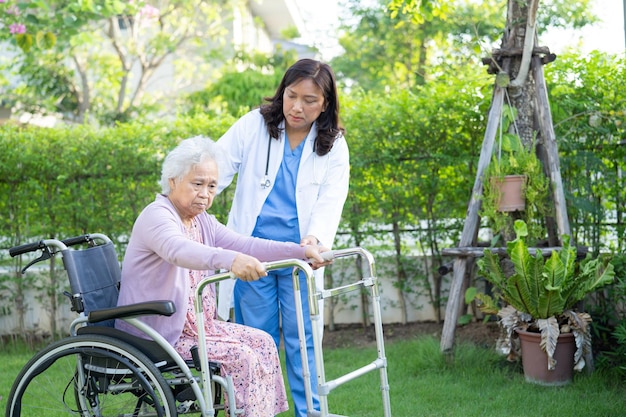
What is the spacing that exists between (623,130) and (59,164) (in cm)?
362

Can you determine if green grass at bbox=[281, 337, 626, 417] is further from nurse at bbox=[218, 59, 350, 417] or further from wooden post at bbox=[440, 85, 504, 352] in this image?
nurse at bbox=[218, 59, 350, 417]

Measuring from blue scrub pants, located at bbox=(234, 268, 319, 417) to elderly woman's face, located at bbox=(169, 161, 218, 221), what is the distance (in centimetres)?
59

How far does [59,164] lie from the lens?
523cm

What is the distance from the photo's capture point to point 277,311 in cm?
313

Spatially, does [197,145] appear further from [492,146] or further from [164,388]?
[492,146]

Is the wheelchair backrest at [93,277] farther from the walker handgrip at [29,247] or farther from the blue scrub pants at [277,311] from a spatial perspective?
the blue scrub pants at [277,311]

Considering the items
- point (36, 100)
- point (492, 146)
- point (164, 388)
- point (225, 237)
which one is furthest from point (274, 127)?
point (36, 100)

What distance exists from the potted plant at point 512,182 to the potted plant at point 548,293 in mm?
203

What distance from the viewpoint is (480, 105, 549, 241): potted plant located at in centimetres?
416

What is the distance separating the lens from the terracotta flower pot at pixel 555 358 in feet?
12.8

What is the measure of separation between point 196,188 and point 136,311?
472mm

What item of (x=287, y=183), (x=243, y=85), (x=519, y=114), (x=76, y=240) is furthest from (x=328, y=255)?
(x=243, y=85)

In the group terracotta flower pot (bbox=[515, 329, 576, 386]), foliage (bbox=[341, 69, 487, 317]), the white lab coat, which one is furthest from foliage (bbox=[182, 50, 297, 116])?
the white lab coat

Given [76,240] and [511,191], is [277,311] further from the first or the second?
[511,191]
